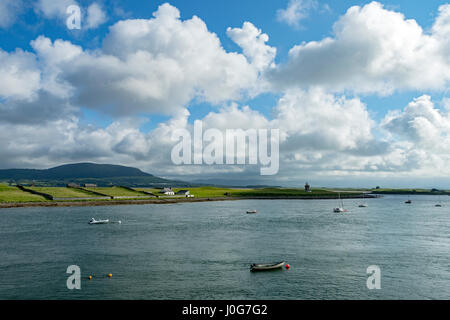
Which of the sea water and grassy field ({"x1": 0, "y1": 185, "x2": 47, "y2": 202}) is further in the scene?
grassy field ({"x1": 0, "y1": 185, "x2": 47, "y2": 202})

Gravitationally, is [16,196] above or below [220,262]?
above

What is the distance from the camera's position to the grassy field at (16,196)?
117 metres

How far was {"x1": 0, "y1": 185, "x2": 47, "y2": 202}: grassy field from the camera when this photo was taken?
383 feet

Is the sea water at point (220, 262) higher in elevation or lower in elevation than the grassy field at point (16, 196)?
lower

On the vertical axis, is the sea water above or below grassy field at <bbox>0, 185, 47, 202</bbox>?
below

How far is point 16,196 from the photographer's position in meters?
122

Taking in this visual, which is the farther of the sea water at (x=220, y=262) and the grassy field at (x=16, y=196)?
the grassy field at (x=16, y=196)

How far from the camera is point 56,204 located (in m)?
115

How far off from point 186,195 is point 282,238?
125122 mm

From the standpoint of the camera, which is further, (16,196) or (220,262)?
(16,196)
